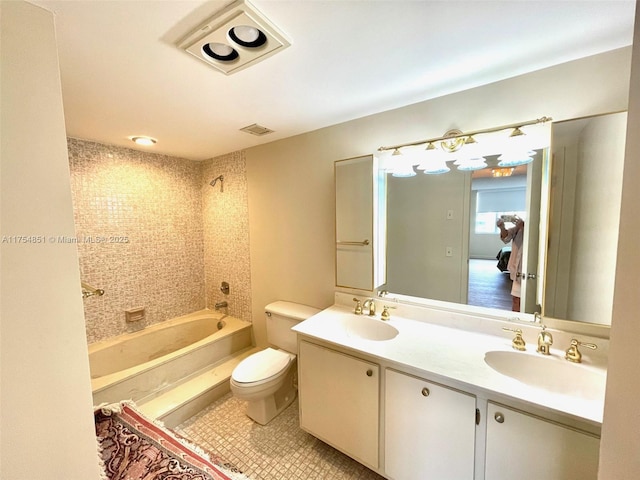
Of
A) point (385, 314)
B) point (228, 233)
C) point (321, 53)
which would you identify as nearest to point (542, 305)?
point (385, 314)

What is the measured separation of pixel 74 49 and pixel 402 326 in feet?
7.29

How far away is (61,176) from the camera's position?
573 mm

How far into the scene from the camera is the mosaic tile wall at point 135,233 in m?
2.26

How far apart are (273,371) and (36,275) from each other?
1.66 m

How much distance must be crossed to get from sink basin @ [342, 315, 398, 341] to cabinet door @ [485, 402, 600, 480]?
0.69 m

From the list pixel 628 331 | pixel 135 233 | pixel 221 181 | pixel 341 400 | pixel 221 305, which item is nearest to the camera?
pixel 628 331

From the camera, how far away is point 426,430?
122cm

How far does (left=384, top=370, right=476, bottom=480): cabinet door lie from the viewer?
113cm

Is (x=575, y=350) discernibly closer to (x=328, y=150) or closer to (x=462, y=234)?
(x=462, y=234)

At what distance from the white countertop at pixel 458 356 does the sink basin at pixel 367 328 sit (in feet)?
0.13

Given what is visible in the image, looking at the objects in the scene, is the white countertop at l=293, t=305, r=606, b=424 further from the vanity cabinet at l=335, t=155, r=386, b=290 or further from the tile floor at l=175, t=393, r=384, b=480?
the tile floor at l=175, t=393, r=384, b=480

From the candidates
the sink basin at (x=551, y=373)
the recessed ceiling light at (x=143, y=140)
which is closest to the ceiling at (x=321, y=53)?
the recessed ceiling light at (x=143, y=140)

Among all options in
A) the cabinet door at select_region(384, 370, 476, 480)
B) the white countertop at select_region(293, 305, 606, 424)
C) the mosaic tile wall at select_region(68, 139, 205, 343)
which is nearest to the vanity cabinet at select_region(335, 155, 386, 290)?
the white countertop at select_region(293, 305, 606, 424)

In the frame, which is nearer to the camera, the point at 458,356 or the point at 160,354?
the point at 458,356
